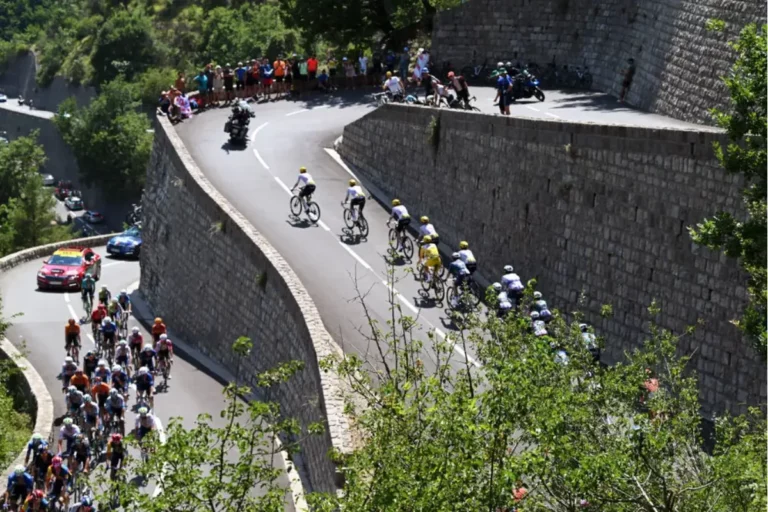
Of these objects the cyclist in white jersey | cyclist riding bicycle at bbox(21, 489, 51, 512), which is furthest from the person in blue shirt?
cyclist riding bicycle at bbox(21, 489, 51, 512)

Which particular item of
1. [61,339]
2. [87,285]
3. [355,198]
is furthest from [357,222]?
[61,339]

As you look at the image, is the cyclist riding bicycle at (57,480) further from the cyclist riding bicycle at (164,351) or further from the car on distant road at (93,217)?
the car on distant road at (93,217)

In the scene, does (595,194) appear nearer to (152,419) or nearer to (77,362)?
(152,419)

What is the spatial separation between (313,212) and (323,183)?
2.66 m

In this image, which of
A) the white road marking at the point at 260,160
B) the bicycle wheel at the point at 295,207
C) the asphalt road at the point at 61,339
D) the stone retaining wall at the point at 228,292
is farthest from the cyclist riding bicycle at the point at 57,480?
the white road marking at the point at 260,160

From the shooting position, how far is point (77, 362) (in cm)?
3303

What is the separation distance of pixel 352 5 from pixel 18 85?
76.0m

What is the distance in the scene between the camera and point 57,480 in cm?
2339

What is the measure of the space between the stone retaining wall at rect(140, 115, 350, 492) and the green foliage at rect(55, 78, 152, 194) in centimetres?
4667

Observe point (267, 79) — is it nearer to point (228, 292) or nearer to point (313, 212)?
point (313, 212)

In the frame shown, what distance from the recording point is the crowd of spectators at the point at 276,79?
141 feet

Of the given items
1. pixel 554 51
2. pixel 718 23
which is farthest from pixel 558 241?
pixel 554 51

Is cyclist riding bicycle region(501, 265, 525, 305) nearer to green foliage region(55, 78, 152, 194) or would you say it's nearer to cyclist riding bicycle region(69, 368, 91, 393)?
cyclist riding bicycle region(69, 368, 91, 393)

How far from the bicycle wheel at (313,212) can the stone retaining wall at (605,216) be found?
2092 millimetres
